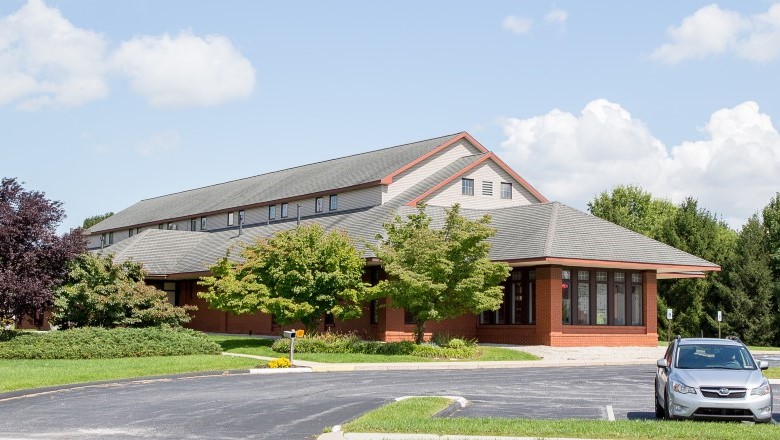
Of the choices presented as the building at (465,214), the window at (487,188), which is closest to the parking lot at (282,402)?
the building at (465,214)

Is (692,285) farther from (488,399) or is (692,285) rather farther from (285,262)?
(488,399)

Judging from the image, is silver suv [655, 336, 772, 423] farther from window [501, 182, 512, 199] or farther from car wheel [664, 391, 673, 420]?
window [501, 182, 512, 199]

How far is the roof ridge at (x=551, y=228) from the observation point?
4160 cm

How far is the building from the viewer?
43.3m

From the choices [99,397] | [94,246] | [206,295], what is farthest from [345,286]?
[94,246]

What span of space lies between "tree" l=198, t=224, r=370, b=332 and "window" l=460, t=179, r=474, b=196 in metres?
13.3

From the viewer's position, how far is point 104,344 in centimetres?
3509

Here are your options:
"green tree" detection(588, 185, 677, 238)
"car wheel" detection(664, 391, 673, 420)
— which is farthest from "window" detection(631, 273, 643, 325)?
"green tree" detection(588, 185, 677, 238)

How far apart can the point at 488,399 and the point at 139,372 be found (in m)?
11.6

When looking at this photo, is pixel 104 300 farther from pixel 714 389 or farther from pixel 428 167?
pixel 714 389

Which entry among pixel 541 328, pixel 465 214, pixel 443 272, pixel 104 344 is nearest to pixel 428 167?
pixel 465 214

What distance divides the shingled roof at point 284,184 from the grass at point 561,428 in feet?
118

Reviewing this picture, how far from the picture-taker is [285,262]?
130ft

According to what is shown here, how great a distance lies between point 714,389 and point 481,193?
1461 inches
